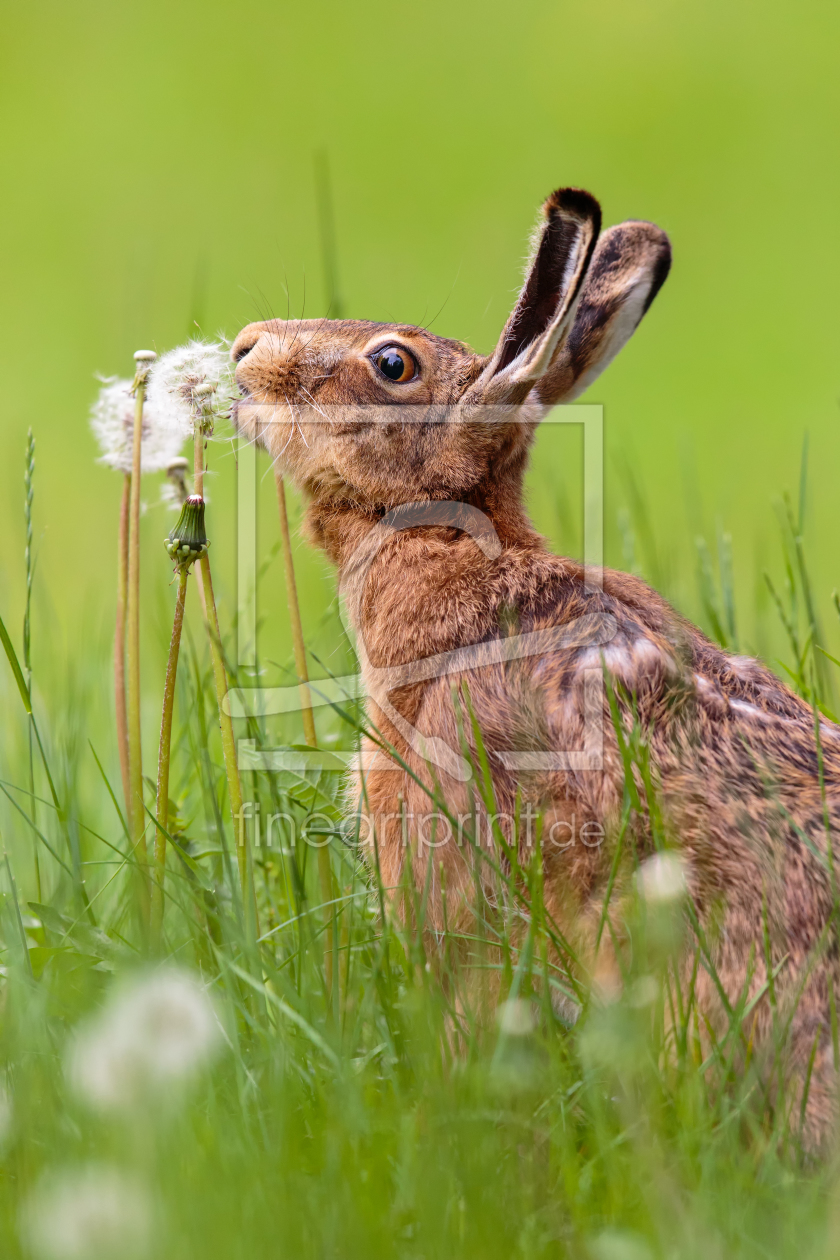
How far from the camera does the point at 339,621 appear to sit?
4.75 m

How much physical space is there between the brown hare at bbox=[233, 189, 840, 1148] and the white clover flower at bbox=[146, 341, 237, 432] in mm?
509

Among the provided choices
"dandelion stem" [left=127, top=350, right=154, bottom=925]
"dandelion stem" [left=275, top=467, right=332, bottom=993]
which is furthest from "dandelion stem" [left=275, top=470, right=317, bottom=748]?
"dandelion stem" [left=127, top=350, right=154, bottom=925]

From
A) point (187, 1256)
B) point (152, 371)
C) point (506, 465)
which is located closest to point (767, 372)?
point (506, 465)

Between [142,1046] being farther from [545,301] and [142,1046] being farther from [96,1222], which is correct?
[545,301]

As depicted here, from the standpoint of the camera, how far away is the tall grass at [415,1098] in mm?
2240

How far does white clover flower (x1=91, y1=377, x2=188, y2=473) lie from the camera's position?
3709 mm

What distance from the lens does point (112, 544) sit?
8.64 metres

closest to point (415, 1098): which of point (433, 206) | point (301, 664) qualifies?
point (301, 664)

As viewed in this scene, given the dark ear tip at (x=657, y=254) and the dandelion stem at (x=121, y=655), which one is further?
the dark ear tip at (x=657, y=254)

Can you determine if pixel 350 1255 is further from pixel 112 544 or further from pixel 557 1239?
pixel 112 544

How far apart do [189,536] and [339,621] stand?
161 centimetres

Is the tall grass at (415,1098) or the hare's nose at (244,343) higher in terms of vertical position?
the hare's nose at (244,343)

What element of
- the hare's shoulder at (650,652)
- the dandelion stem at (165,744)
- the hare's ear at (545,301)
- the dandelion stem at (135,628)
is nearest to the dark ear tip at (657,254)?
the hare's ear at (545,301)

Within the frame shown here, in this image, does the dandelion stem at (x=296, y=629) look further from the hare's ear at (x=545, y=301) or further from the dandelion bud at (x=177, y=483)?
the hare's ear at (x=545, y=301)
